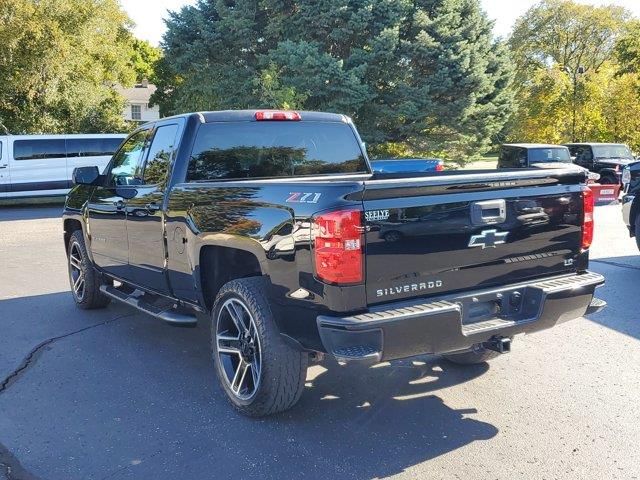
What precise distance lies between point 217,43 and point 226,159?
66.2ft

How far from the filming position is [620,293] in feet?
23.1

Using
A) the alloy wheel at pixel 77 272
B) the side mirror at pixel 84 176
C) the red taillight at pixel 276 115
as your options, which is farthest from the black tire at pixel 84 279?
the red taillight at pixel 276 115

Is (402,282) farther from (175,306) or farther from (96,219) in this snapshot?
(96,219)

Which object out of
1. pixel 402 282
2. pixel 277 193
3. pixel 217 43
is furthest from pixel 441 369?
pixel 217 43

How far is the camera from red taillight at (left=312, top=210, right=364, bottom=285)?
319 cm

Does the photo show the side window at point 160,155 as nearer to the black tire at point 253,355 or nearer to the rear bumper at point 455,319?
the black tire at point 253,355

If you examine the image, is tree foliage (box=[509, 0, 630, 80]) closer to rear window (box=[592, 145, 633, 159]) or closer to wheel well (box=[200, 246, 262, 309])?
rear window (box=[592, 145, 633, 159])

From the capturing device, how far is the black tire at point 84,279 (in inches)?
258

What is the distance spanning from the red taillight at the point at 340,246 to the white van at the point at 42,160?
1744 centimetres

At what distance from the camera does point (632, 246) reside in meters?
10.3

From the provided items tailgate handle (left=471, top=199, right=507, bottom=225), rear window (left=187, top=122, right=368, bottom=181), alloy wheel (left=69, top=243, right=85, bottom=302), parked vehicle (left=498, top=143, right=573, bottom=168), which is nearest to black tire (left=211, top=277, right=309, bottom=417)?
rear window (left=187, top=122, right=368, bottom=181)

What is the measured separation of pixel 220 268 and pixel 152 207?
35.0 inches

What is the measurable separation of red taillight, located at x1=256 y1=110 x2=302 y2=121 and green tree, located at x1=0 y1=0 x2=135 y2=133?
2104cm

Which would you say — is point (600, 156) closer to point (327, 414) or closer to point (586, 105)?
point (586, 105)
